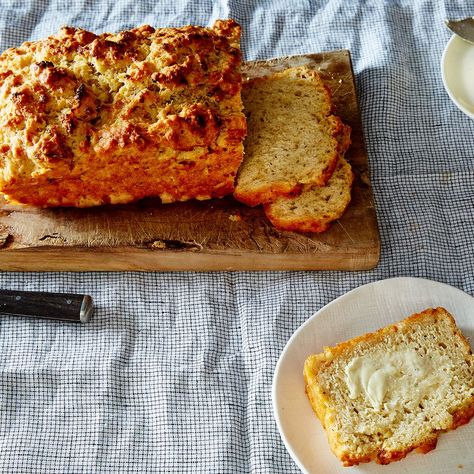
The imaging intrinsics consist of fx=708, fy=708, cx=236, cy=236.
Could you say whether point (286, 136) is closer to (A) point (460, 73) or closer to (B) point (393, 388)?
(A) point (460, 73)

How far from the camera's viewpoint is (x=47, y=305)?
10.7ft

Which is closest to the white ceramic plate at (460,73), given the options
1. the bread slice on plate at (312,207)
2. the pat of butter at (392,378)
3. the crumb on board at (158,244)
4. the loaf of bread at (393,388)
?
the bread slice on plate at (312,207)

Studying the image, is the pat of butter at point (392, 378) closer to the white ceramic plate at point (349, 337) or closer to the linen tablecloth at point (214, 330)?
the white ceramic plate at point (349, 337)

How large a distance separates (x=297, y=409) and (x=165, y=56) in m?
1.69

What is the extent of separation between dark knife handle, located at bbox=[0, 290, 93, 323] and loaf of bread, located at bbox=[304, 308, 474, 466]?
42.7 inches

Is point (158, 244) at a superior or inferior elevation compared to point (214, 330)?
superior

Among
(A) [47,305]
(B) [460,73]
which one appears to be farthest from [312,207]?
(A) [47,305]

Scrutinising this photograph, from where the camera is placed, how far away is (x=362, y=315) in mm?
3133

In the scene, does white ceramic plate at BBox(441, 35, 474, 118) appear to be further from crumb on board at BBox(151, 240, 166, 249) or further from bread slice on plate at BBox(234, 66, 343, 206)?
crumb on board at BBox(151, 240, 166, 249)

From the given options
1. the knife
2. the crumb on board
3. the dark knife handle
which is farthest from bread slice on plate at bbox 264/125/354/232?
the knife

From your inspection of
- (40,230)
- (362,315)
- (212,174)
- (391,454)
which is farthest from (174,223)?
(391,454)

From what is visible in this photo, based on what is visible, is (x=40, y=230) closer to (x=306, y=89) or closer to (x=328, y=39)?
(x=306, y=89)

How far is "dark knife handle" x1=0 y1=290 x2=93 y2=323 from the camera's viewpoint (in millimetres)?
3256

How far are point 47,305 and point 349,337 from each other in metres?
1.38
